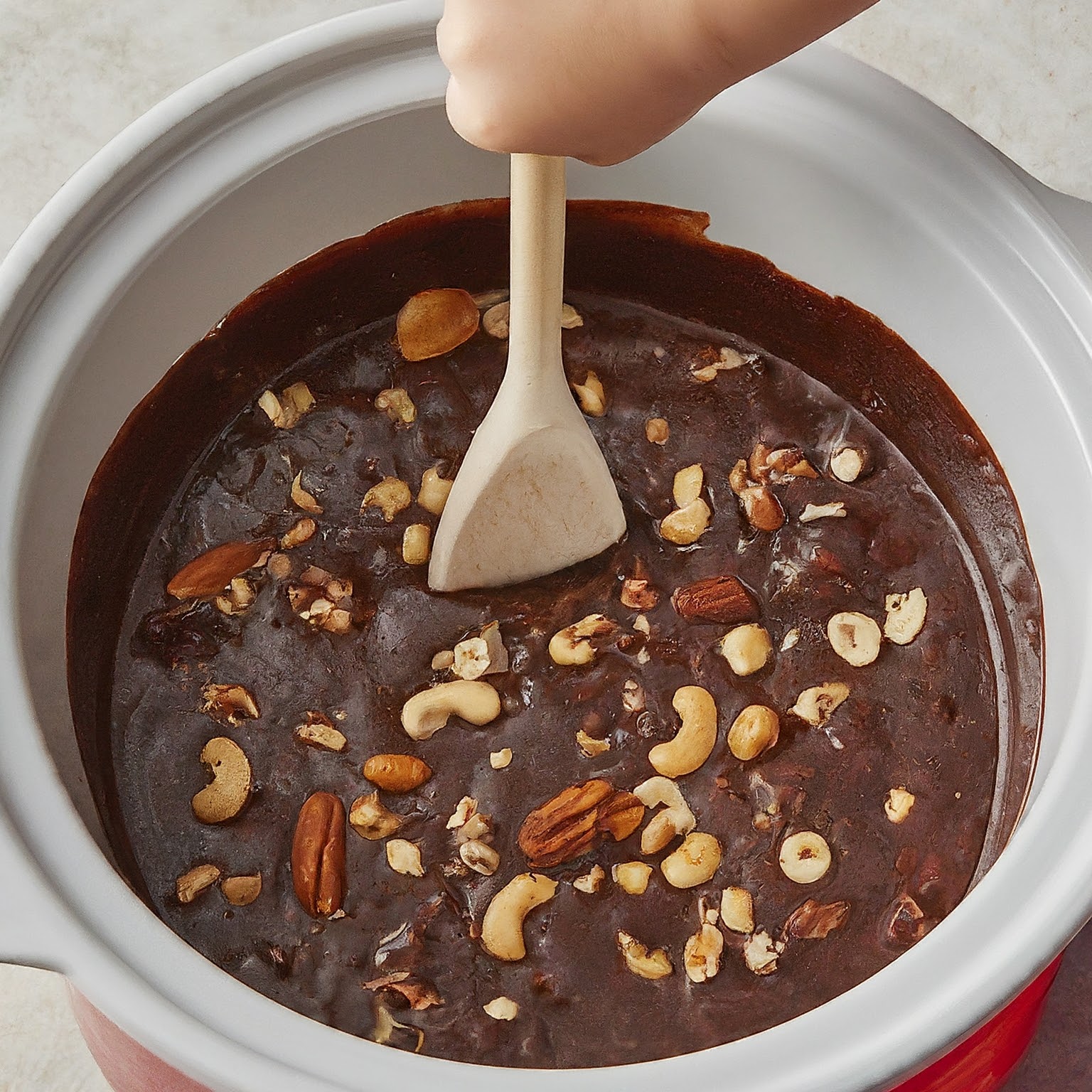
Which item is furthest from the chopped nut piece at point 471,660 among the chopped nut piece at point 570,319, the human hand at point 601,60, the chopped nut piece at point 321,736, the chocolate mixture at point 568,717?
the human hand at point 601,60

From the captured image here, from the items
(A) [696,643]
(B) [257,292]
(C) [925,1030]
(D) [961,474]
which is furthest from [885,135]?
(C) [925,1030]

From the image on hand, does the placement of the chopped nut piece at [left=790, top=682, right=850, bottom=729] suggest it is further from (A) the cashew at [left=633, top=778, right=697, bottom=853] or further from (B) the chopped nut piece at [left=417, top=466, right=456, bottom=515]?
(B) the chopped nut piece at [left=417, top=466, right=456, bottom=515]

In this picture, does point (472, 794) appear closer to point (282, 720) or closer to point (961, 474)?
point (282, 720)

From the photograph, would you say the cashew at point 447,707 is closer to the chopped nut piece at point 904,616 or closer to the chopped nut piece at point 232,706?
the chopped nut piece at point 232,706

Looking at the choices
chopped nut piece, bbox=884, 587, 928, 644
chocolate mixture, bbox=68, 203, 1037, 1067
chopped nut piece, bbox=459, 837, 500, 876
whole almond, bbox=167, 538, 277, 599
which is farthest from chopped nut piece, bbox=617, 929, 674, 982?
whole almond, bbox=167, 538, 277, 599

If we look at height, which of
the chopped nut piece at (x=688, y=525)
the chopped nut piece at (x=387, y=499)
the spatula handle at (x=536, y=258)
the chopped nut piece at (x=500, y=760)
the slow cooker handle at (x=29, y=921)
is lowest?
the chopped nut piece at (x=500, y=760)
